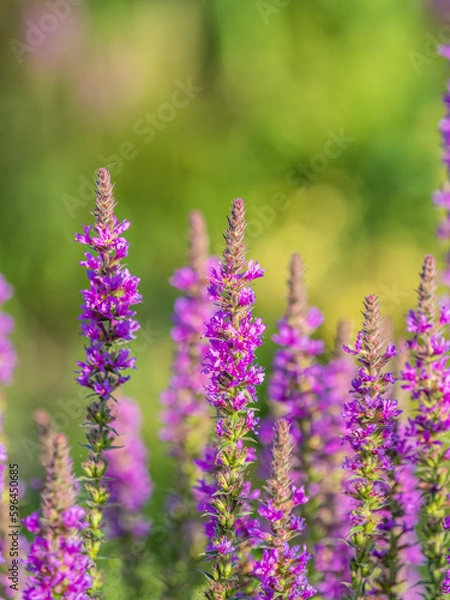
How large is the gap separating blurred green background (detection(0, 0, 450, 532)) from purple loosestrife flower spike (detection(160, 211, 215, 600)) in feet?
19.2

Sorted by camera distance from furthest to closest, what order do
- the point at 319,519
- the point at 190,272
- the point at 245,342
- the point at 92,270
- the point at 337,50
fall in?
the point at 337,50 → the point at 190,272 → the point at 319,519 → the point at 92,270 → the point at 245,342

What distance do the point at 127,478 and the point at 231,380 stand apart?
2494mm

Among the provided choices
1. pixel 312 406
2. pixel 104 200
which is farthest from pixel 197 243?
pixel 104 200

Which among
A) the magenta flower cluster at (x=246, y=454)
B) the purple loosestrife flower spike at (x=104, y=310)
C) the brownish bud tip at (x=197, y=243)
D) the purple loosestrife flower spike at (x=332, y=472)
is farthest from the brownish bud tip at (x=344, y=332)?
the purple loosestrife flower spike at (x=104, y=310)

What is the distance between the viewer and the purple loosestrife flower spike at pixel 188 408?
5016 mm

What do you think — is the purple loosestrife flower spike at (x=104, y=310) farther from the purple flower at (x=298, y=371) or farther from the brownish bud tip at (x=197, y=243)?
the brownish bud tip at (x=197, y=243)

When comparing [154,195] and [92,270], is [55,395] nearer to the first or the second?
[154,195]

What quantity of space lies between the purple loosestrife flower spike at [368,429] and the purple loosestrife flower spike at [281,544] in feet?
0.70

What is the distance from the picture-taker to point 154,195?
41.3 ft

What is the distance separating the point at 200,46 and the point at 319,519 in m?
9.78

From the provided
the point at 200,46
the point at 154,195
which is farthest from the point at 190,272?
the point at 200,46

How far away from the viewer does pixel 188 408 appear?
5160mm

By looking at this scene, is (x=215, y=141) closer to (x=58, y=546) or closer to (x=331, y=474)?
(x=331, y=474)

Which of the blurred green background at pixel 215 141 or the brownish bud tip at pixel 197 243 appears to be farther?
the blurred green background at pixel 215 141
